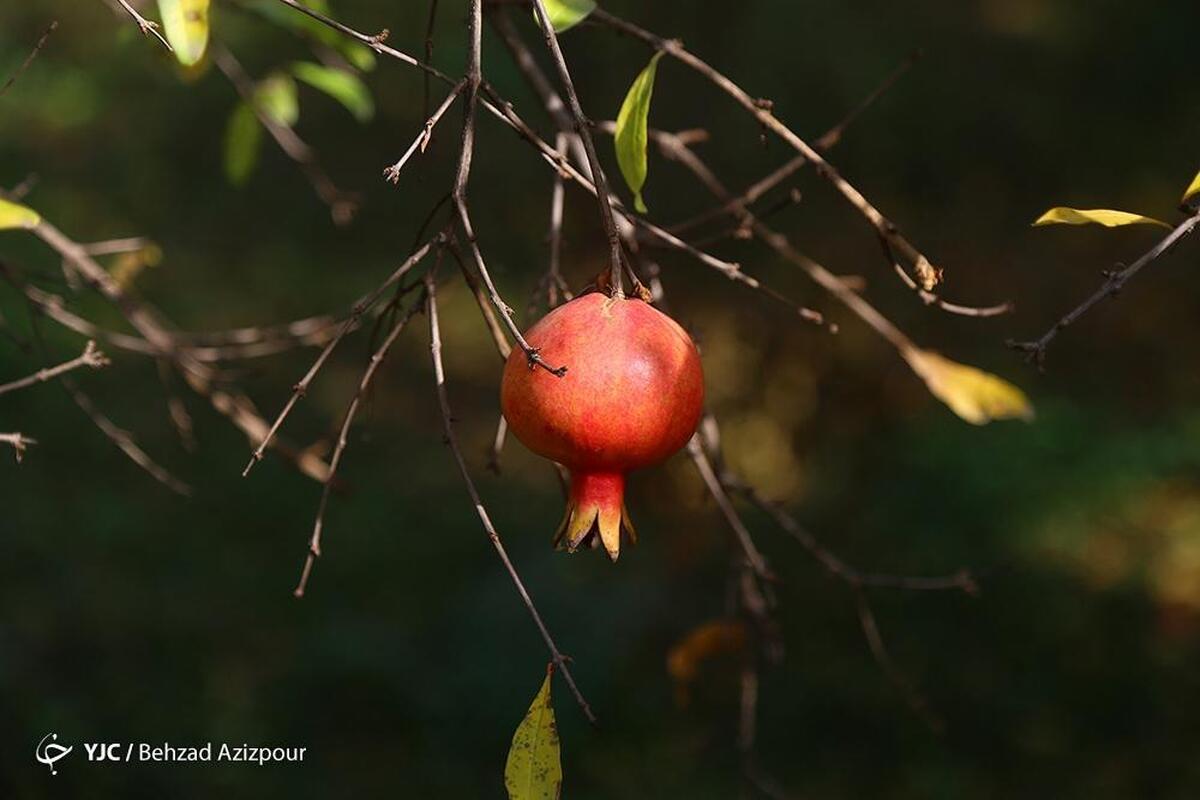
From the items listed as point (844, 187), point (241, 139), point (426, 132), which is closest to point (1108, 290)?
point (844, 187)

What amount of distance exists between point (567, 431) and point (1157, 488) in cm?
405

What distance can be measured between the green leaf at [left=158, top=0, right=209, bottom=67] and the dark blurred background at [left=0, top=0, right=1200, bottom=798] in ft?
8.38

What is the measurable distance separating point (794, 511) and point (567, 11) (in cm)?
392

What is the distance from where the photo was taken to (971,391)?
111cm

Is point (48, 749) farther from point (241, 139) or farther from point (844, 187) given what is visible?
point (844, 187)

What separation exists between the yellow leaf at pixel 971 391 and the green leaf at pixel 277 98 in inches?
35.3

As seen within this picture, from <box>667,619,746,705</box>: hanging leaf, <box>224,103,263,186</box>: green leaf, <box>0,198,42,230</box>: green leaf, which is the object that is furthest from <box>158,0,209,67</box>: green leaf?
<box>667,619,746,705</box>: hanging leaf

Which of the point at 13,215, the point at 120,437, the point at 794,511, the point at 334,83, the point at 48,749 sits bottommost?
the point at 13,215

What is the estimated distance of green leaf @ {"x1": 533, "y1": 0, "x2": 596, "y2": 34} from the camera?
0.94 m

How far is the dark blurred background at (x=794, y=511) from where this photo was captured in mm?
3650

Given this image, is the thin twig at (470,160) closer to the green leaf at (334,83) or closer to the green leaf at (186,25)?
the green leaf at (186,25)

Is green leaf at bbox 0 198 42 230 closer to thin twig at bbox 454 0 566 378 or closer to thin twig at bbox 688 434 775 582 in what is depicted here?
thin twig at bbox 454 0 566 378

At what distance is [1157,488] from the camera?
4320 mm

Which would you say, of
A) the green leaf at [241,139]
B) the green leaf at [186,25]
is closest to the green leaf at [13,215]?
the green leaf at [186,25]
